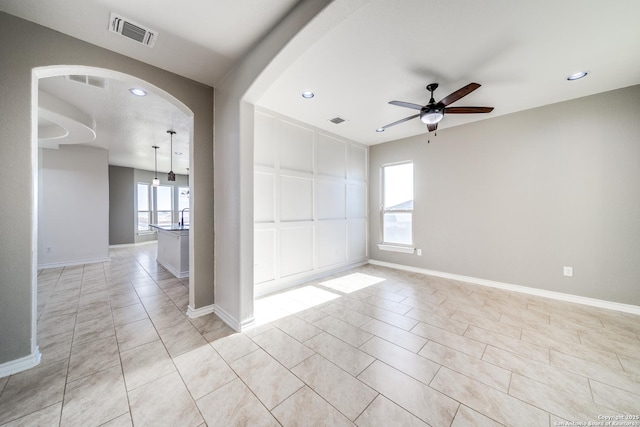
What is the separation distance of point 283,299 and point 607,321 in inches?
158

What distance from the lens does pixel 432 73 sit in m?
2.60

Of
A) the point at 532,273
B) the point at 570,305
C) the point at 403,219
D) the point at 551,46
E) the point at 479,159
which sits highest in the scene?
the point at 551,46

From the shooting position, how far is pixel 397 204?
5.17 m

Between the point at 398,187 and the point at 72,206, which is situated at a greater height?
the point at 398,187

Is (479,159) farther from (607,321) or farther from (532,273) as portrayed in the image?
(607,321)

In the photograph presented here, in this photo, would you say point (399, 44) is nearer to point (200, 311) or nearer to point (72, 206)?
point (200, 311)

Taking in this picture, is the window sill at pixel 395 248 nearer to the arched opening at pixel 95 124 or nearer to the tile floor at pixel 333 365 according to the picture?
the tile floor at pixel 333 365

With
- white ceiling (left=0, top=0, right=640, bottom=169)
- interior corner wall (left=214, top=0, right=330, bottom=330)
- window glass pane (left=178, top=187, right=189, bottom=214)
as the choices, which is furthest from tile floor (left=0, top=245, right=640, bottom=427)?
window glass pane (left=178, top=187, right=189, bottom=214)

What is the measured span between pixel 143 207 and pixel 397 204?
944 cm

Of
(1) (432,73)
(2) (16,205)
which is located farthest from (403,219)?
(2) (16,205)

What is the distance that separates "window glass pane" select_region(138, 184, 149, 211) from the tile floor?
21.6 ft

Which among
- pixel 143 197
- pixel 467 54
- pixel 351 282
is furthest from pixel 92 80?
pixel 143 197

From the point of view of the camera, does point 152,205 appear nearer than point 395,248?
No

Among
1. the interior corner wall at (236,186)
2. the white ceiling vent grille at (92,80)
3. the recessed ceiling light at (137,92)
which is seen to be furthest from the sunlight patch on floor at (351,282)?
the white ceiling vent grille at (92,80)
